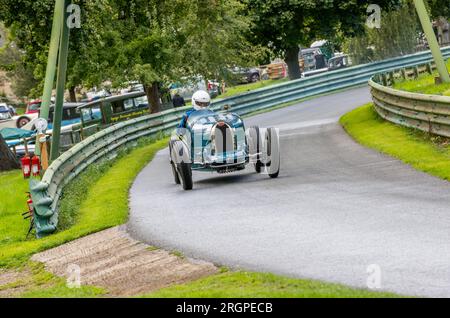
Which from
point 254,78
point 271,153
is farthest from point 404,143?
point 254,78

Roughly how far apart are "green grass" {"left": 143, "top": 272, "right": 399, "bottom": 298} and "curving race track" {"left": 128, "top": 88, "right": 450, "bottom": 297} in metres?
0.33

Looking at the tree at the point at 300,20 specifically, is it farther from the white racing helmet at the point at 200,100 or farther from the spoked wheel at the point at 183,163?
the spoked wheel at the point at 183,163

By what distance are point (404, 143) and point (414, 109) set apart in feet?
5.37

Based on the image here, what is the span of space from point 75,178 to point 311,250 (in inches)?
444

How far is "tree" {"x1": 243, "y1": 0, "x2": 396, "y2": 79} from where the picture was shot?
159 ft

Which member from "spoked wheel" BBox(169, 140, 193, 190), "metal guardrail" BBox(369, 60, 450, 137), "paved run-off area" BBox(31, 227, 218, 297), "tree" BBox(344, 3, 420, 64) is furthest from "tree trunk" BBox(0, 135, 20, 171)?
"tree" BBox(344, 3, 420, 64)

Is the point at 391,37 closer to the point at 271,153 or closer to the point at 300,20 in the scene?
the point at 300,20

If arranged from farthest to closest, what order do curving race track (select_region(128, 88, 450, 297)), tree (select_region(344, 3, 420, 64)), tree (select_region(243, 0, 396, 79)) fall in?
tree (select_region(344, 3, 420, 64)) → tree (select_region(243, 0, 396, 79)) → curving race track (select_region(128, 88, 450, 297))

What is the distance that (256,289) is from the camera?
8.12m

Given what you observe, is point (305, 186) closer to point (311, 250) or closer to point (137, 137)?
point (311, 250)

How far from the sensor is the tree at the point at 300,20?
48375 mm

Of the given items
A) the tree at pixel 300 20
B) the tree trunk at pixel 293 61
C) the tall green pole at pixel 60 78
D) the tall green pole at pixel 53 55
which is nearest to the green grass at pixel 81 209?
the tall green pole at pixel 60 78

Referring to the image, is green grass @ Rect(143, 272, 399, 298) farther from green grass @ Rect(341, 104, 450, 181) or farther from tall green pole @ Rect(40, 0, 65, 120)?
tall green pole @ Rect(40, 0, 65, 120)

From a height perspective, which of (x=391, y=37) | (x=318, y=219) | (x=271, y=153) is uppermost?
(x=391, y=37)
